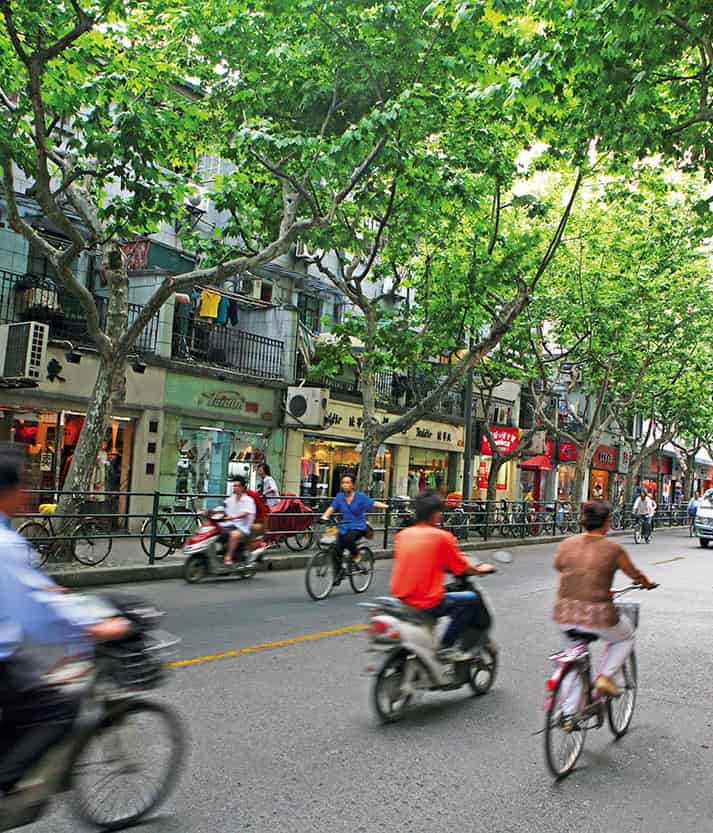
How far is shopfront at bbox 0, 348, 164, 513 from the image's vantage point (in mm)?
18422

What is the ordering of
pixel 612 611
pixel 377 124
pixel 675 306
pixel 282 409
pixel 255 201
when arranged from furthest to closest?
pixel 675 306 < pixel 282 409 < pixel 255 201 < pixel 377 124 < pixel 612 611

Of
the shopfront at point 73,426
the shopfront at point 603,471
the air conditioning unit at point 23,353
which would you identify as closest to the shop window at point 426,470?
the shopfront at point 73,426

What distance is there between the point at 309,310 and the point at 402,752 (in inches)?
941

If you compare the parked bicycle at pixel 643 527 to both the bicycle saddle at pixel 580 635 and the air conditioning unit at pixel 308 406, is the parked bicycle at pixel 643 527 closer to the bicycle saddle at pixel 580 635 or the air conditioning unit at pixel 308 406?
the air conditioning unit at pixel 308 406

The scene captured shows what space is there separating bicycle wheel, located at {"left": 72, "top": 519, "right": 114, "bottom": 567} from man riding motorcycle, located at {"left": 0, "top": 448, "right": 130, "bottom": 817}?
31.3 ft

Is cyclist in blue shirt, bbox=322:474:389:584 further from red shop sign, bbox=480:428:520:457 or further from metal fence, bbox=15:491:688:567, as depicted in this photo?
red shop sign, bbox=480:428:520:457

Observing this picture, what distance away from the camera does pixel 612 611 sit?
553 cm

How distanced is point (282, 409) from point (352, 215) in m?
8.68

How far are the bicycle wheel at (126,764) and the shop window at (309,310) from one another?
23.9 meters

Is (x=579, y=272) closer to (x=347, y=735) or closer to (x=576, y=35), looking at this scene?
(x=576, y=35)

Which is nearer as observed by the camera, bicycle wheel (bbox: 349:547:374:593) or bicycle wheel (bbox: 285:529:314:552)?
bicycle wheel (bbox: 349:547:374:593)

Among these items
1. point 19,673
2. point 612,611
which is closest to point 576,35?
point 612,611

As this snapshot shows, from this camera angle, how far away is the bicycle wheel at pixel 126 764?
3.90 meters

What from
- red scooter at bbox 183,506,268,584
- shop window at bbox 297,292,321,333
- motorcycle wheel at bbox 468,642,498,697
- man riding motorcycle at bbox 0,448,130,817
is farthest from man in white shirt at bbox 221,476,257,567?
shop window at bbox 297,292,321,333
